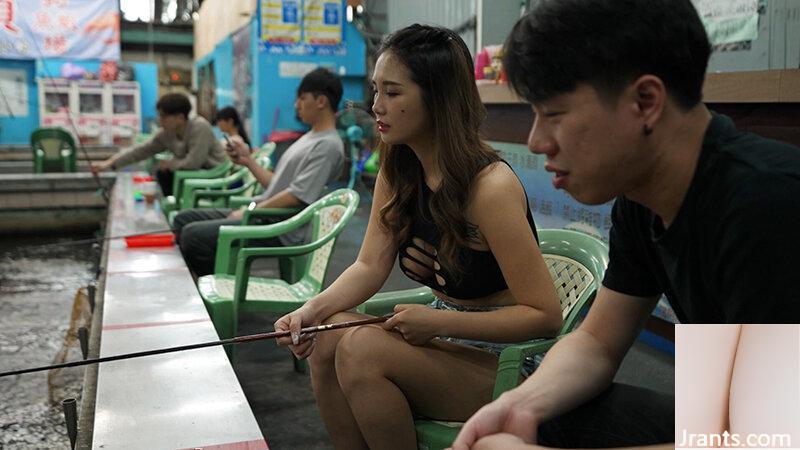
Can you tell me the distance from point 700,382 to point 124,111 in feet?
42.7

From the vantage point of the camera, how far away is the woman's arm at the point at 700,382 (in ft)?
3.16

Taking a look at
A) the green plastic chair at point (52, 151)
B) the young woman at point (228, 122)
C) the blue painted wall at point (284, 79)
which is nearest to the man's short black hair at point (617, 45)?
the young woman at point (228, 122)

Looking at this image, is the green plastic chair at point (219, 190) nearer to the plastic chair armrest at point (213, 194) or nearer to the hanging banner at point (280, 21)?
the plastic chair armrest at point (213, 194)

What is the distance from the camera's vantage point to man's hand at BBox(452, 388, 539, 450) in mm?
1059

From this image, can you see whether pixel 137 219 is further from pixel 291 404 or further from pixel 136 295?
pixel 291 404

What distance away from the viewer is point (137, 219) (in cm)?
490

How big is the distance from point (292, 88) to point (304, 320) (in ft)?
23.5

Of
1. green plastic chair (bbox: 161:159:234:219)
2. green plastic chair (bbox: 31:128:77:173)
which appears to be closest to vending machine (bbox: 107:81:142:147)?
green plastic chair (bbox: 31:128:77:173)

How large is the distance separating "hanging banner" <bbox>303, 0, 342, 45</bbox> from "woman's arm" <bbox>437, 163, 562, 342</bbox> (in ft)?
23.6

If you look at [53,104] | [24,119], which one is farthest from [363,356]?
[24,119]

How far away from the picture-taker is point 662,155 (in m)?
0.96

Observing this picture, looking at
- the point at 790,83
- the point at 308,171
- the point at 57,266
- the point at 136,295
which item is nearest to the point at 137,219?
the point at 57,266

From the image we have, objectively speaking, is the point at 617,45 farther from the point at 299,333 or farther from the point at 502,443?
the point at 299,333

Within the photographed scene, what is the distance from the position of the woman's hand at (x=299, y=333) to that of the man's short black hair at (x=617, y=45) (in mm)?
942
